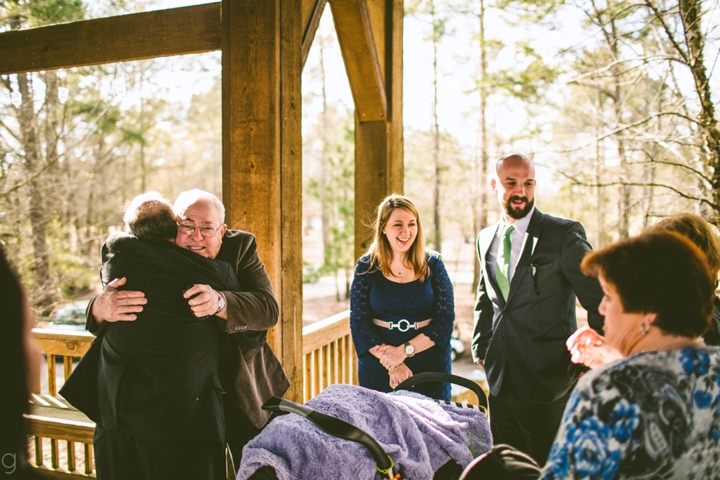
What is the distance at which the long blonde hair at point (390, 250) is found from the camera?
246cm

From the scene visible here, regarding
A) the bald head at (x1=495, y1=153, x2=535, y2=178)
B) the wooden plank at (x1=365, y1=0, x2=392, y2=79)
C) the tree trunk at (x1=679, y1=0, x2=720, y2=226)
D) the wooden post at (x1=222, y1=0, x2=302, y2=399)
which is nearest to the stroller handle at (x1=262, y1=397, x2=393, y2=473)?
the wooden post at (x1=222, y1=0, x2=302, y2=399)

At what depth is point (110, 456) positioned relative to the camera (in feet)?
5.49

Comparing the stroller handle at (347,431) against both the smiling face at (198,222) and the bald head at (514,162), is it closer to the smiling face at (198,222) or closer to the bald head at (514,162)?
the smiling face at (198,222)

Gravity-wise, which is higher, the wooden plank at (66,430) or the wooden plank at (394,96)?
the wooden plank at (394,96)

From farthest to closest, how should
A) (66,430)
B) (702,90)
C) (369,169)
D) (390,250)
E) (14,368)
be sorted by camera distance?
(702,90), (369,169), (66,430), (390,250), (14,368)

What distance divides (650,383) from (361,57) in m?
2.96

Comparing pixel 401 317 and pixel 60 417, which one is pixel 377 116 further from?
pixel 60 417

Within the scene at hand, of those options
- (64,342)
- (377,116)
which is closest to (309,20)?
(377,116)

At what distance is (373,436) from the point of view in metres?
1.44

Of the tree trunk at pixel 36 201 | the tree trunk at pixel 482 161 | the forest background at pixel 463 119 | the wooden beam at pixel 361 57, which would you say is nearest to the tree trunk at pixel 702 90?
the forest background at pixel 463 119

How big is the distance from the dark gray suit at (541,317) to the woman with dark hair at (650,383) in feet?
3.32

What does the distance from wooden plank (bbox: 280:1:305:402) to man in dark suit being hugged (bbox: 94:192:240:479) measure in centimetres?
58

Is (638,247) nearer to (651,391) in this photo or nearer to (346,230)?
(651,391)

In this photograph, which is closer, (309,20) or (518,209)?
(518,209)
